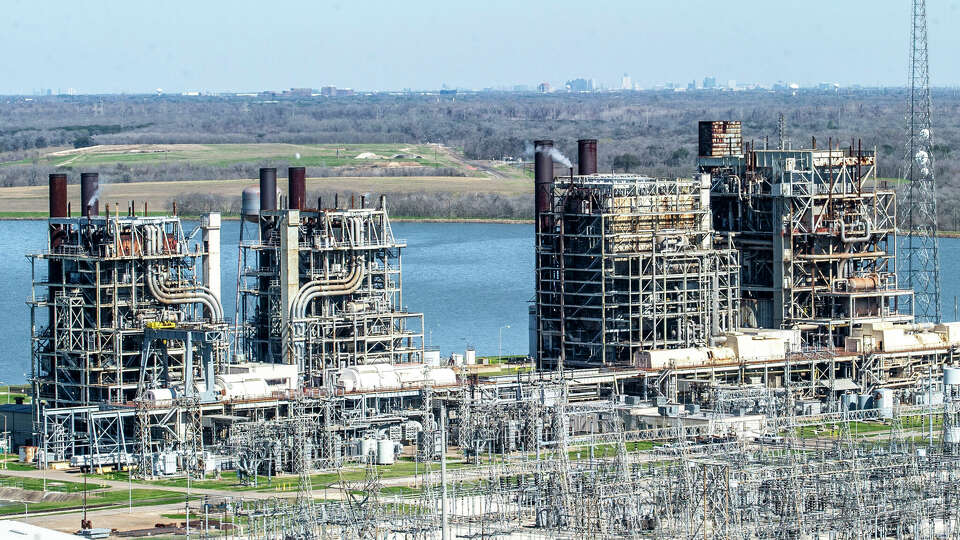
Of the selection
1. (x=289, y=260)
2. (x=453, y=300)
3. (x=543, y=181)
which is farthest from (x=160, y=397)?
(x=453, y=300)

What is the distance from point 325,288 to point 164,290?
8.74m

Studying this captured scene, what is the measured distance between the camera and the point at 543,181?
116 m

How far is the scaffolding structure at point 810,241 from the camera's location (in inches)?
4599

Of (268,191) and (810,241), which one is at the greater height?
(268,191)

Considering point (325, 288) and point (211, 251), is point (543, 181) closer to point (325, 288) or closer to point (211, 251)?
point (325, 288)

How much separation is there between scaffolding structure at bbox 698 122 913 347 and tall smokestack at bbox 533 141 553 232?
32.6 feet

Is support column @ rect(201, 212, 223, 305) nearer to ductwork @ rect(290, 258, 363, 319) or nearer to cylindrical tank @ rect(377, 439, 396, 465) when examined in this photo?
ductwork @ rect(290, 258, 363, 319)

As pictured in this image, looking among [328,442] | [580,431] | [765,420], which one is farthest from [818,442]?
[328,442]

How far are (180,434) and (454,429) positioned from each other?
12982 mm

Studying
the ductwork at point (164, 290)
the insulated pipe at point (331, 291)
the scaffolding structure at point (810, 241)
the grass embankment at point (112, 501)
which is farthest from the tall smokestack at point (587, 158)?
the grass embankment at point (112, 501)

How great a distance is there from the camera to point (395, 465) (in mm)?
94500

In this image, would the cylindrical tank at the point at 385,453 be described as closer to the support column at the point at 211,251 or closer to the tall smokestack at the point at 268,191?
the support column at the point at 211,251

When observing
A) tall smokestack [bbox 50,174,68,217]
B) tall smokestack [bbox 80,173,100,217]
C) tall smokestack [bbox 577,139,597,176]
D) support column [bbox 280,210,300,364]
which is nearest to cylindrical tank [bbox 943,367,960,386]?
tall smokestack [bbox 577,139,597,176]

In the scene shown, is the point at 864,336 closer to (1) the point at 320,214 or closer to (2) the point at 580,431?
(2) the point at 580,431
